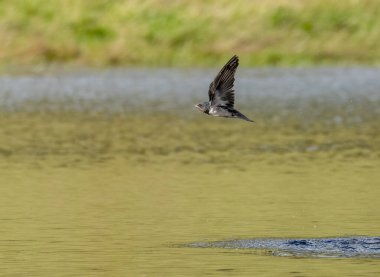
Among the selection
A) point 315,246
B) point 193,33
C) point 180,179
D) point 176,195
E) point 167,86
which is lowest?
point 315,246

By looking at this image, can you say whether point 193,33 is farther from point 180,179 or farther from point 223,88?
point 223,88

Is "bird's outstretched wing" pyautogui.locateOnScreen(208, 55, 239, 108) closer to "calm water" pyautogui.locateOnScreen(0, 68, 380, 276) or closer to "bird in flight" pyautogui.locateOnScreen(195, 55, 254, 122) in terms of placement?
"bird in flight" pyautogui.locateOnScreen(195, 55, 254, 122)

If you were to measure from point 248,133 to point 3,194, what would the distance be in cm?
941

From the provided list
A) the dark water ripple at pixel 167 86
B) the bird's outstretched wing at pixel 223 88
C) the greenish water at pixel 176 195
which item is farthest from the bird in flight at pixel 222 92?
the dark water ripple at pixel 167 86

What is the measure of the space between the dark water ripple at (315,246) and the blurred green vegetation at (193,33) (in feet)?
87.9

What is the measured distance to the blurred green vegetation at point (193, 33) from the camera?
4128 cm

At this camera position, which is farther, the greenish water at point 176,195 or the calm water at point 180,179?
the calm water at point 180,179

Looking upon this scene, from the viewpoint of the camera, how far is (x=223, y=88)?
51.0 ft

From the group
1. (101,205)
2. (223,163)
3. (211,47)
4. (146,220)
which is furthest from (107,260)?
(211,47)

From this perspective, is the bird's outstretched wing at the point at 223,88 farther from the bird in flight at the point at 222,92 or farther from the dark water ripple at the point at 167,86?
the dark water ripple at the point at 167,86

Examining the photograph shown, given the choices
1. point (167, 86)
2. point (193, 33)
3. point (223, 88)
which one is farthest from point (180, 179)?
point (193, 33)

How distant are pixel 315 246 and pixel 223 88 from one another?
2.21m

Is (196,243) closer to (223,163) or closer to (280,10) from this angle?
(223,163)

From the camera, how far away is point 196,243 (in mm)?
14531
